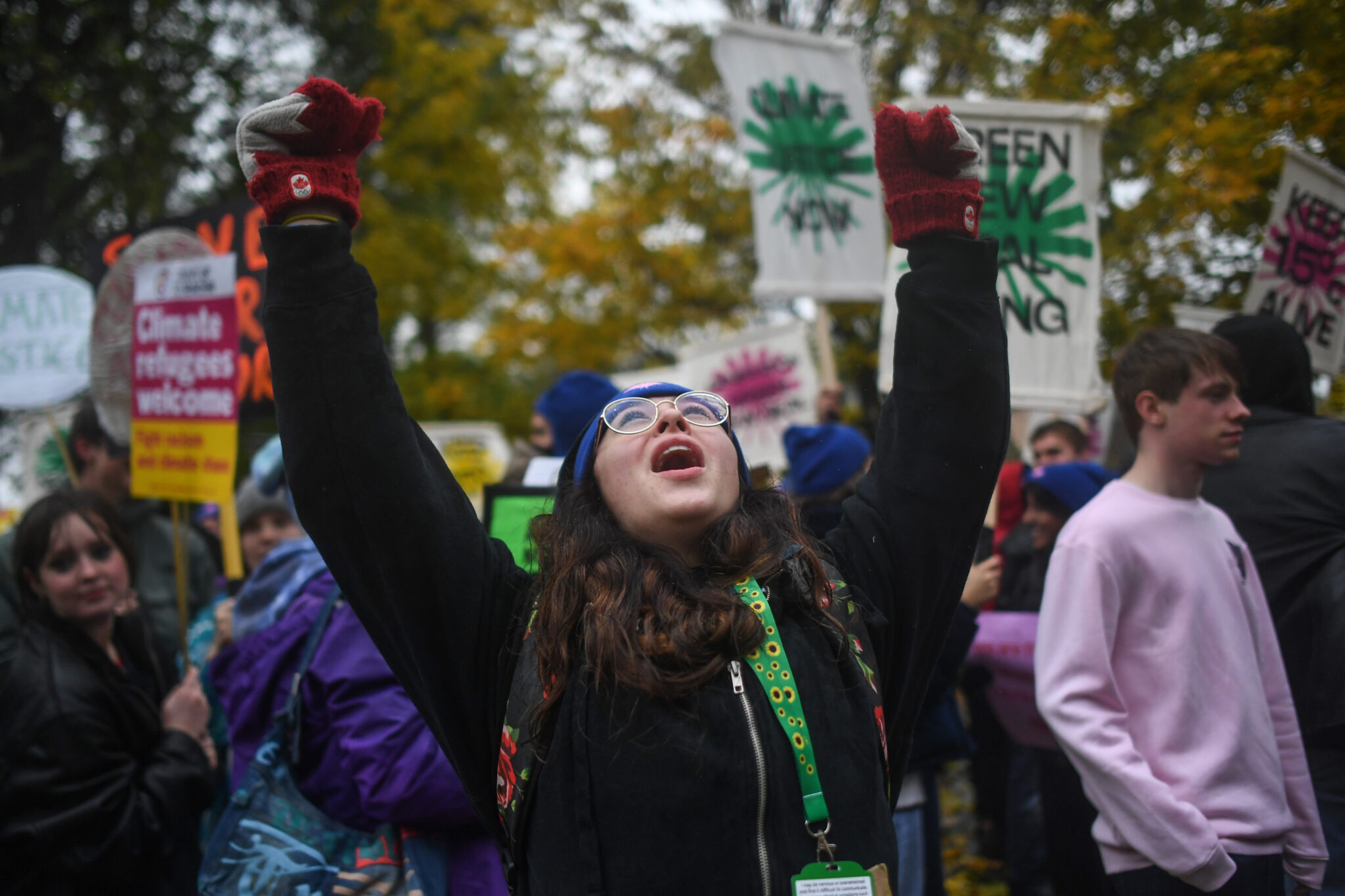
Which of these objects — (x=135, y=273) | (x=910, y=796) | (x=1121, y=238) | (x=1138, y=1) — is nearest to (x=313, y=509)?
(x=910, y=796)

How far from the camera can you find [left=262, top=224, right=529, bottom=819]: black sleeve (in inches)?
59.7

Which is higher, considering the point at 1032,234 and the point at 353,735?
the point at 1032,234

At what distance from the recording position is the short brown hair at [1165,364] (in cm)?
275

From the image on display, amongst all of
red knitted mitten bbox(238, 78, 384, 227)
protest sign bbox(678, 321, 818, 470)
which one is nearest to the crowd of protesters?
red knitted mitten bbox(238, 78, 384, 227)

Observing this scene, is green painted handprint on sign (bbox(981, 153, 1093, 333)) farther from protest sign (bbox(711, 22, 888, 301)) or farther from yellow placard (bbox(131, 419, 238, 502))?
yellow placard (bbox(131, 419, 238, 502))

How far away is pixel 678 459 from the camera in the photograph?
184 cm

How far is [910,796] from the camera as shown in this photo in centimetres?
315

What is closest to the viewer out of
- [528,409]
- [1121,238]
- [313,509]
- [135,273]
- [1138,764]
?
[313,509]

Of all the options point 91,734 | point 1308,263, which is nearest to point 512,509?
point 91,734

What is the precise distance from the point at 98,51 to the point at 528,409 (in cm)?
766

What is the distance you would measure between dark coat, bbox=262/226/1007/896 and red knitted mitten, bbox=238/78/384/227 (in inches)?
2.3

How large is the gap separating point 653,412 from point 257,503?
304 cm

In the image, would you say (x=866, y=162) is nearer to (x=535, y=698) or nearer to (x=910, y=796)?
(x=910, y=796)

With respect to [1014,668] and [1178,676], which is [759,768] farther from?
[1014,668]
